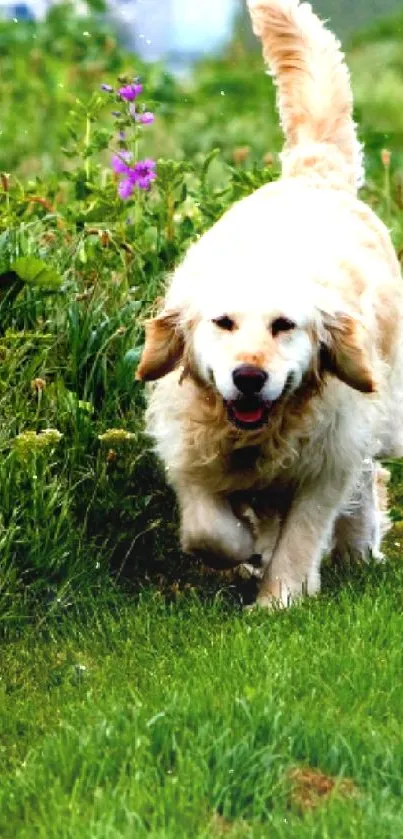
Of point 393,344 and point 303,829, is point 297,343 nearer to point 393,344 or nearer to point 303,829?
point 393,344

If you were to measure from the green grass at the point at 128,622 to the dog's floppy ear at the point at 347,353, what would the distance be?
1.94 ft

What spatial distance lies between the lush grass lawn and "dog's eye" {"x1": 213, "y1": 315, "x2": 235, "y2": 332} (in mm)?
784

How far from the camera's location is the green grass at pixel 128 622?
3.68 metres

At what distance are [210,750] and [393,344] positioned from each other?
8.16ft

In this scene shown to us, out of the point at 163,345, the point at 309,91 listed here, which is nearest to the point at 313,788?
the point at 163,345

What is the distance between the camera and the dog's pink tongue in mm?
5031

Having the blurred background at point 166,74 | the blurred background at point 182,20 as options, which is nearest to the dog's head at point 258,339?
the blurred background at point 166,74

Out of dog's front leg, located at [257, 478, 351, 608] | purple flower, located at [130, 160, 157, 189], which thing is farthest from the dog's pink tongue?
purple flower, located at [130, 160, 157, 189]

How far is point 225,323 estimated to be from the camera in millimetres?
4980

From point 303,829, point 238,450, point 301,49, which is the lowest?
point 303,829

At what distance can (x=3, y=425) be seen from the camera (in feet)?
18.3

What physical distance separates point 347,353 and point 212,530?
0.68 m

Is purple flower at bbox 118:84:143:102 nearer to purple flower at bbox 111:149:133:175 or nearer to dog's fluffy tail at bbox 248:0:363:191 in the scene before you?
purple flower at bbox 111:149:133:175

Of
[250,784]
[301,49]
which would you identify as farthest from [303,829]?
[301,49]
